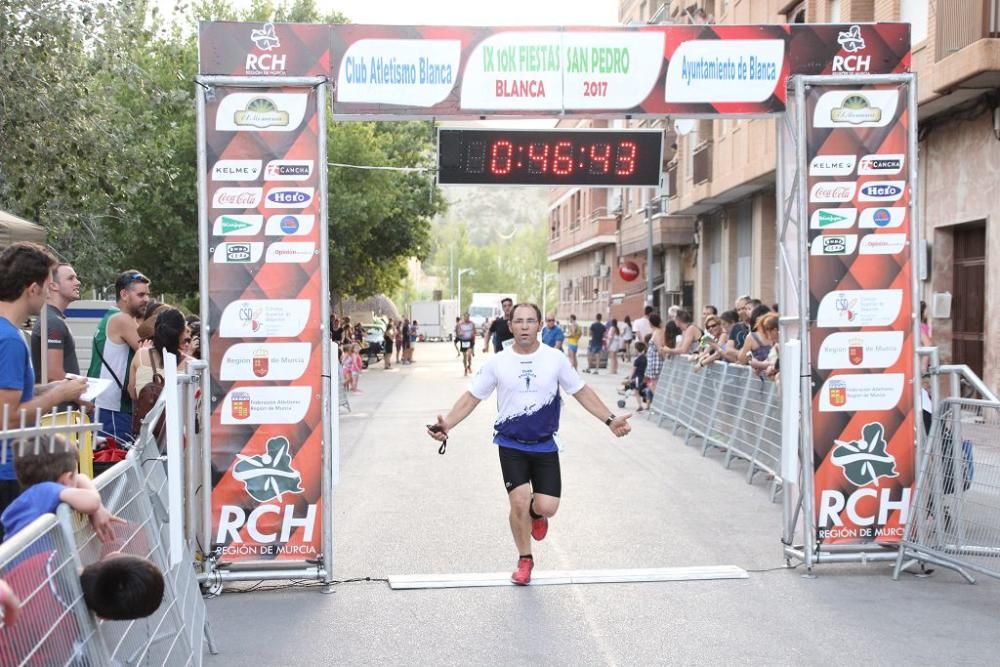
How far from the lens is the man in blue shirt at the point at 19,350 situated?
4.60 m

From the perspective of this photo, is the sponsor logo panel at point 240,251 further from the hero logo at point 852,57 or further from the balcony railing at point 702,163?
the balcony railing at point 702,163

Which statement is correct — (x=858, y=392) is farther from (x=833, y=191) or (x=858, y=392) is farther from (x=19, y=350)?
(x=19, y=350)

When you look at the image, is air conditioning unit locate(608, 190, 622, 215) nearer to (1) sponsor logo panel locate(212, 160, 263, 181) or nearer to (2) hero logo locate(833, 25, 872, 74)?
(2) hero logo locate(833, 25, 872, 74)

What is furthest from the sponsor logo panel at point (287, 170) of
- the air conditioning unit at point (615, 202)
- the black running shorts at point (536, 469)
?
the air conditioning unit at point (615, 202)

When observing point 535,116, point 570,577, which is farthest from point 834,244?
point 570,577

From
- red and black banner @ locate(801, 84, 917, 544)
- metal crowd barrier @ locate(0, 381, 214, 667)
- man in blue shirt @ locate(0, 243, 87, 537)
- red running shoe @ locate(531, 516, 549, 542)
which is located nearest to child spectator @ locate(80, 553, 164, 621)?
metal crowd barrier @ locate(0, 381, 214, 667)

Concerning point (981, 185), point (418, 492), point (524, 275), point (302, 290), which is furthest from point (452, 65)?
point (524, 275)

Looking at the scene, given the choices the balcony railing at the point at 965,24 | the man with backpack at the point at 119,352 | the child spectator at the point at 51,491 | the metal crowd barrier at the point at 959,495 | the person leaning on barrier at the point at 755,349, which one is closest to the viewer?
the child spectator at the point at 51,491

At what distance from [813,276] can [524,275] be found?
441 ft

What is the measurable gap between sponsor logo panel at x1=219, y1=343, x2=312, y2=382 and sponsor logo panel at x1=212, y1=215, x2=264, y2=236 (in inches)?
28.4

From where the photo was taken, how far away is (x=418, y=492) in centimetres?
1107

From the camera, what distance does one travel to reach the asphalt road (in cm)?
576

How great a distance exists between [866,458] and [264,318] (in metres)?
4.18

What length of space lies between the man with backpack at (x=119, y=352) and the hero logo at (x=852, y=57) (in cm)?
506
